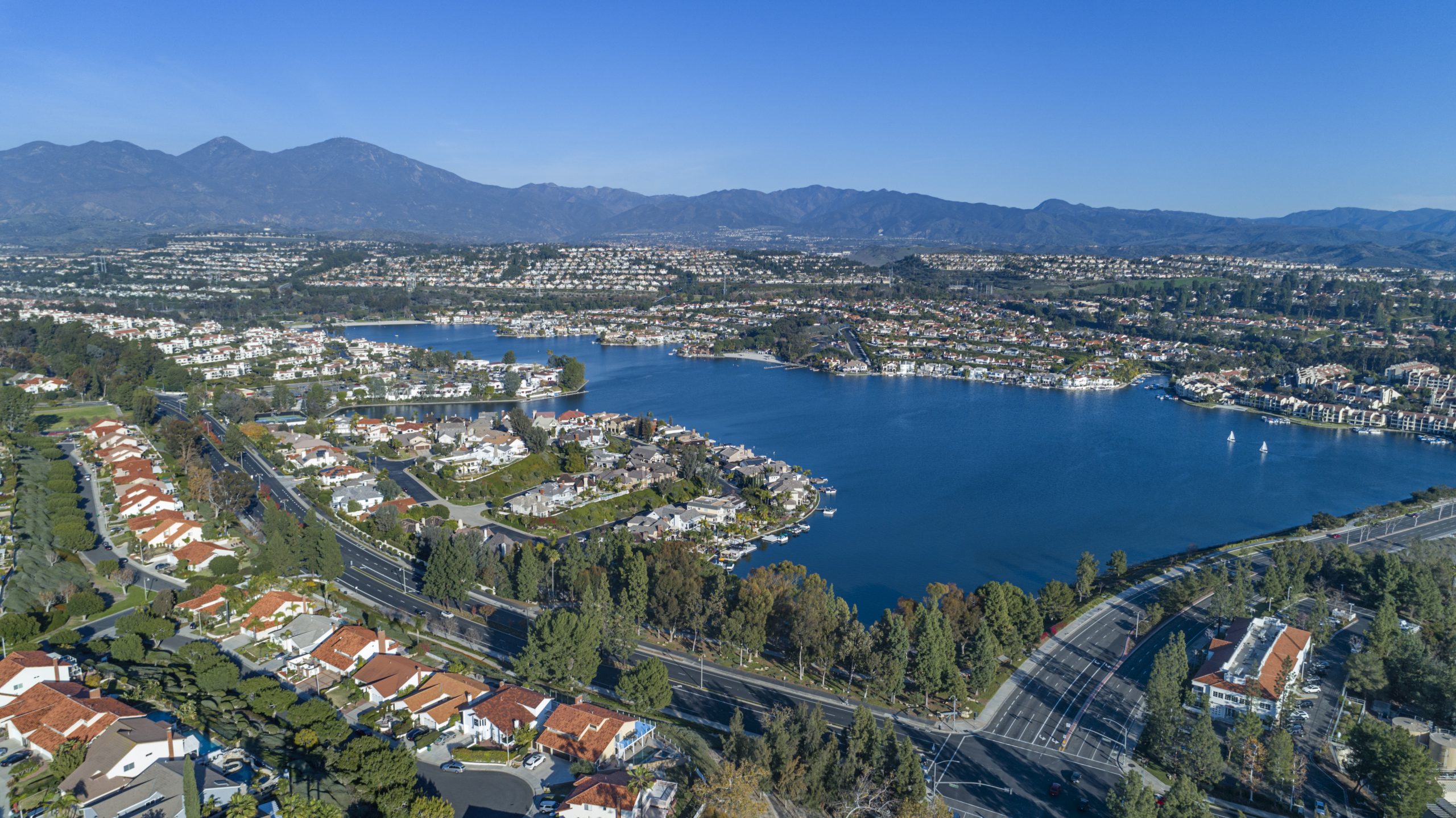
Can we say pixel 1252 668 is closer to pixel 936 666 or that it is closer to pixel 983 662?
pixel 983 662

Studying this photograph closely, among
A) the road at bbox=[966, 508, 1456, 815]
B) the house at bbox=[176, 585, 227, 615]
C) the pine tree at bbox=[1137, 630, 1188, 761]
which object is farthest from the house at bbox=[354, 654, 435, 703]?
the pine tree at bbox=[1137, 630, 1188, 761]

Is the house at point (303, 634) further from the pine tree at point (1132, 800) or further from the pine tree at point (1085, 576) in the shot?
the pine tree at point (1085, 576)

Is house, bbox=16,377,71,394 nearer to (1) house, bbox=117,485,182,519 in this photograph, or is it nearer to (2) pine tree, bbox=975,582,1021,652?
(1) house, bbox=117,485,182,519

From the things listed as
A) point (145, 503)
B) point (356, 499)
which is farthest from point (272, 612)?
point (145, 503)

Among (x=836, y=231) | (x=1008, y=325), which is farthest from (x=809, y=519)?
(x=836, y=231)

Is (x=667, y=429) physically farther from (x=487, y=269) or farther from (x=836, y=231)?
(x=836, y=231)

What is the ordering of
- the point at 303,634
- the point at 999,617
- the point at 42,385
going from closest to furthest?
the point at 303,634, the point at 999,617, the point at 42,385
